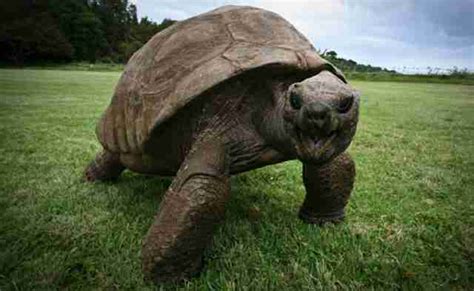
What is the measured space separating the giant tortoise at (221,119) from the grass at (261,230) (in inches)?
9.1

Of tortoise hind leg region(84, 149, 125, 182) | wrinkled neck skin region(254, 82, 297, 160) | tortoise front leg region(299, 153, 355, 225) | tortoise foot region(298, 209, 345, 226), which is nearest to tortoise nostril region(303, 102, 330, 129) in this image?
wrinkled neck skin region(254, 82, 297, 160)

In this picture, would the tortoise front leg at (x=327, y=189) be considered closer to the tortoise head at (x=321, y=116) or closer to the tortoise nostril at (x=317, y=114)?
the tortoise head at (x=321, y=116)

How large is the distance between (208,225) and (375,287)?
804 mm

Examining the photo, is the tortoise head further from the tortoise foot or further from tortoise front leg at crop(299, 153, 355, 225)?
the tortoise foot

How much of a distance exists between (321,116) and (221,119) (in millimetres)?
717

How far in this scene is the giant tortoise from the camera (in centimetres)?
174

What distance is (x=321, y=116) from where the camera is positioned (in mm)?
1593

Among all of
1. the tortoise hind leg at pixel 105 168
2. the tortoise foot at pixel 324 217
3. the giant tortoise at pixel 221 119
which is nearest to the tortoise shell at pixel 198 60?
the giant tortoise at pixel 221 119

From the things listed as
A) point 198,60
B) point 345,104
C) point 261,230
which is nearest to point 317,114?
point 345,104

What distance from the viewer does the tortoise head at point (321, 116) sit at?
5.26ft

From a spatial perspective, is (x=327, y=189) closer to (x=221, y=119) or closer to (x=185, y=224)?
(x=221, y=119)

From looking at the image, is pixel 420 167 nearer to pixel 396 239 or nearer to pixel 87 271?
pixel 396 239

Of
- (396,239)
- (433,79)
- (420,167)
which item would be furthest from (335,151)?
(433,79)

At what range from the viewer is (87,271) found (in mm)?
2006
